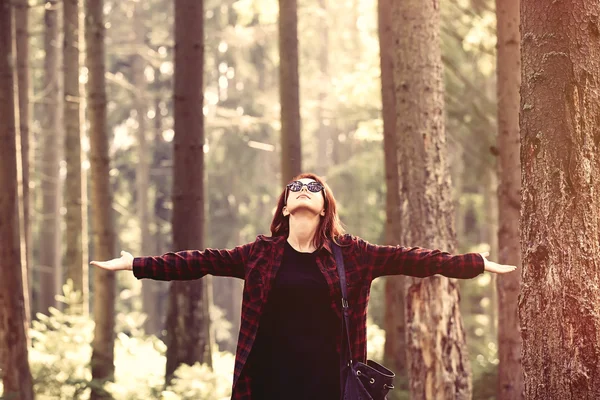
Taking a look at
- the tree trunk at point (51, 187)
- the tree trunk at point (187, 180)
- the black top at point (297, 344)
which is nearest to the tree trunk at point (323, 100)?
the tree trunk at point (51, 187)

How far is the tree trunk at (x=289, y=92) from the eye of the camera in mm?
13961

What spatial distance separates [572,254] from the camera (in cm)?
522

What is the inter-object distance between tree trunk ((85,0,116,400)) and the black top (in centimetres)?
837

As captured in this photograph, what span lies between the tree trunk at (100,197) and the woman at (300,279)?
8.08m

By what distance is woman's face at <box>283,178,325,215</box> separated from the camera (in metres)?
6.02

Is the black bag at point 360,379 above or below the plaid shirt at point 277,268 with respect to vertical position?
below

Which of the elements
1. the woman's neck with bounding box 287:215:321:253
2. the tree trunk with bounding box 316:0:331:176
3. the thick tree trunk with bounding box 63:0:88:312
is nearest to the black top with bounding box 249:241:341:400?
the woman's neck with bounding box 287:215:321:253

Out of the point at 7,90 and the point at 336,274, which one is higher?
the point at 7,90

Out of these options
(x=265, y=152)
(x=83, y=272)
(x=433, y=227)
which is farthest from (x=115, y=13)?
(x=433, y=227)

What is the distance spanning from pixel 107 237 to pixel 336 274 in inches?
343

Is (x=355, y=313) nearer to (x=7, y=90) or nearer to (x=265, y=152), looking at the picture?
(x=7, y=90)

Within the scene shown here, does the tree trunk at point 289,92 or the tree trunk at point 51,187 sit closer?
the tree trunk at point 289,92

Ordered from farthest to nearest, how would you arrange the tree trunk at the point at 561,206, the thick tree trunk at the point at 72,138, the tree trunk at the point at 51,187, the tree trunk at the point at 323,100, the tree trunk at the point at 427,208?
the tree trunk at the point at 323,100
the tree trunk at the point at 51,187
the thick tree trunk at the point at 72,138
the tree trunk at the point at 427,208
the tree trunk at the point at 561,206

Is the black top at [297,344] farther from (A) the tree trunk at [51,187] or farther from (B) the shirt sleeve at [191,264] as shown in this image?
(A) the tree trunk at [51,187]
